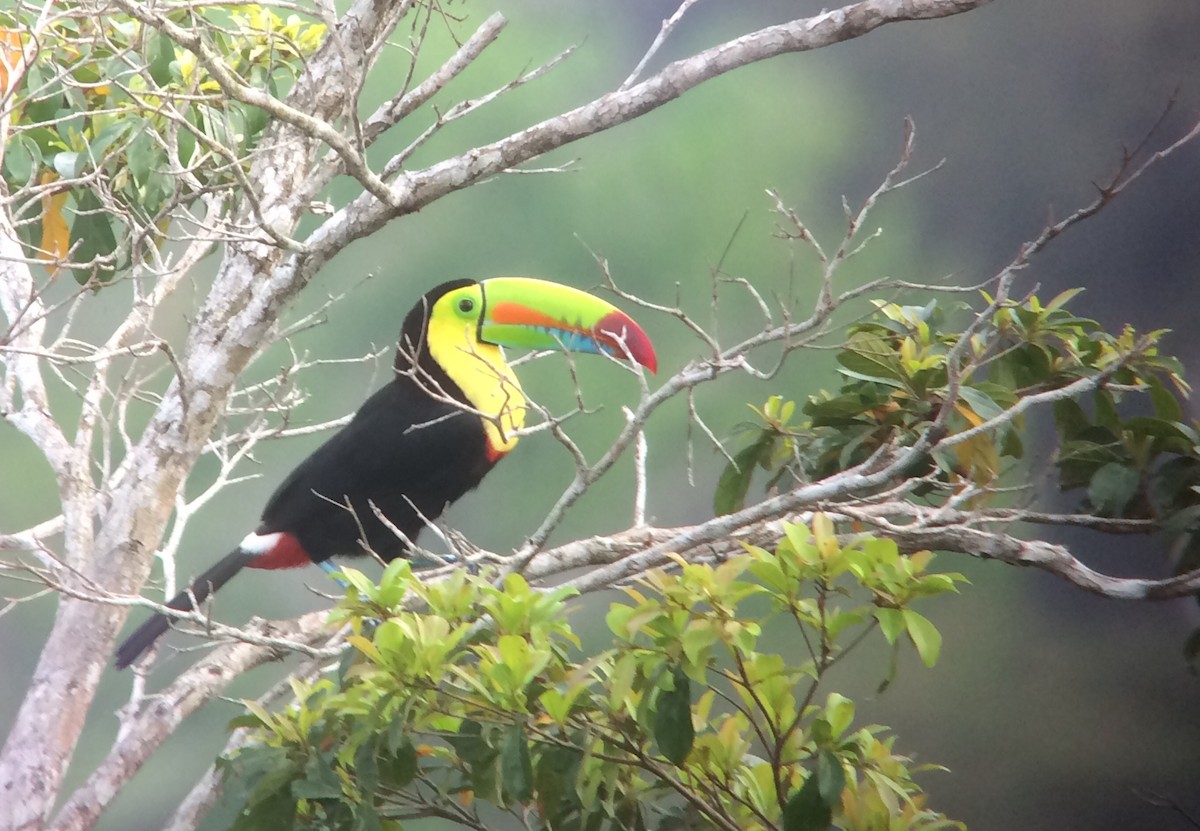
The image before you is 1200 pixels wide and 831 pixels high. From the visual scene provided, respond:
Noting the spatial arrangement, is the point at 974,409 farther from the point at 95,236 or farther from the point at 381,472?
the point at 95,236

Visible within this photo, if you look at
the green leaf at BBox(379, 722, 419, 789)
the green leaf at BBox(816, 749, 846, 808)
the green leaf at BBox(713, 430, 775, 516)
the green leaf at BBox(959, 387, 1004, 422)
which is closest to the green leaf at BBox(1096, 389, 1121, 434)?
the green leaf at BBox(959, 387, 1004, 422)

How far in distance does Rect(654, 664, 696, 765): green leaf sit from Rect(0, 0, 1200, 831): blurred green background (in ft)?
2.74

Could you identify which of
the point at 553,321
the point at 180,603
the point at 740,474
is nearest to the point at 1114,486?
the point at 740,474

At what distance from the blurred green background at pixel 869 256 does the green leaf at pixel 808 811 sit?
0.71 metres

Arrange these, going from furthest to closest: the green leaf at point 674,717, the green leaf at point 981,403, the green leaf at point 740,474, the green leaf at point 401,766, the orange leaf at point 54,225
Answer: the orange leaf at point 54,225 < the green leaf at point 740,474 < the green leaf at point 981,403 < the green leaf at point 401,766 < the green leaf at point 674,717

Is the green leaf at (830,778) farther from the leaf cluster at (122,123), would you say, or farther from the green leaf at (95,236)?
the green leaf at (95,236)

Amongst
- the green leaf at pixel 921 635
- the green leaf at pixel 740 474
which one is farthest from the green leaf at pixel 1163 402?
the green leaf at pixel 921 635

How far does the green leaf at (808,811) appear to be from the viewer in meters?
1.29

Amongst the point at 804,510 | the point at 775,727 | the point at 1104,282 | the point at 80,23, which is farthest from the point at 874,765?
the point at 80,23

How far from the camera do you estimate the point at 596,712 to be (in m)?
1.35

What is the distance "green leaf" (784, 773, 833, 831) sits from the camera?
129 cm

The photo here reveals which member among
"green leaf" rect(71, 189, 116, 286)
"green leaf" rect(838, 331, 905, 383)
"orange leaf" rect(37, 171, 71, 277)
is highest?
"orange leaf" rect(37, 171, 71, 277)

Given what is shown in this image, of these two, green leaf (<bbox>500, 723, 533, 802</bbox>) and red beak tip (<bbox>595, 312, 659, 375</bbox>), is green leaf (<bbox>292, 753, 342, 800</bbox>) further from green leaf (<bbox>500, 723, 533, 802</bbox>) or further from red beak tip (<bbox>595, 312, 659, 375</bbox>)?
red beak tip (<bbox>595, 312, 659, 375</bbox>)

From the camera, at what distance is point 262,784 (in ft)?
4.43
